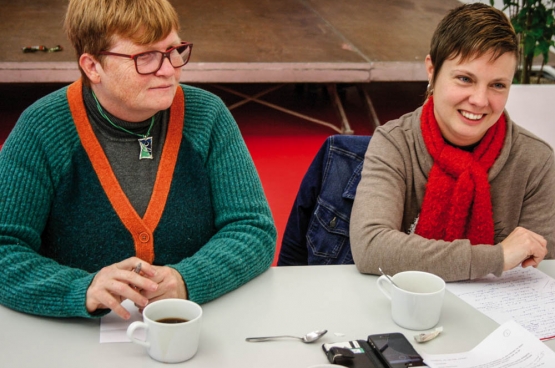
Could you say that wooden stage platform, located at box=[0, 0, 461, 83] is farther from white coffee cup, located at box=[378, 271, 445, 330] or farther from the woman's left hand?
white coffee cup, located at box=[378, 271, 445, 330]

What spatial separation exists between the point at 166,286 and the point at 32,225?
342 millimetres

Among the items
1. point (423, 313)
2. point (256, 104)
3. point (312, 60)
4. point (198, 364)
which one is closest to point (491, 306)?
point (423, 313)

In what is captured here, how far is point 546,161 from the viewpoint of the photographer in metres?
1.64

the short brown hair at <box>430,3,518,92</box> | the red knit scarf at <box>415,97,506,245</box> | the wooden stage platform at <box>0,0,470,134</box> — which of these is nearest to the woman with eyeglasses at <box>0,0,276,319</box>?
the red knit scarf at <box>415,97,506,245</box>

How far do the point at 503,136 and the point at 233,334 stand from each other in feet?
2.88

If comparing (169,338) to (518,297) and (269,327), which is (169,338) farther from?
(518,297)

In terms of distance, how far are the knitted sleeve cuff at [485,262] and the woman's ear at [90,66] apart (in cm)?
87

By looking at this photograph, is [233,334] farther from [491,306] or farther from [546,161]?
[546,161]

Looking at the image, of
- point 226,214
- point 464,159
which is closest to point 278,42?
point 464,159

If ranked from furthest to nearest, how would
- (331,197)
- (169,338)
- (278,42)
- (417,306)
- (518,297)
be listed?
(278,42) → (331,197) → (518,297) → (417,306) → (169,338)

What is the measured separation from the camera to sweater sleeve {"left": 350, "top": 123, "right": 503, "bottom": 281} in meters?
1.41

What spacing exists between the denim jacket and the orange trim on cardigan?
0.42 meters

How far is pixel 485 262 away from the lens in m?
1.40

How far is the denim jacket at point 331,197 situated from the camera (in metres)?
1.73
